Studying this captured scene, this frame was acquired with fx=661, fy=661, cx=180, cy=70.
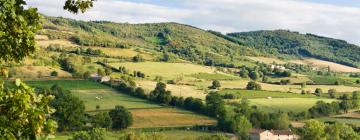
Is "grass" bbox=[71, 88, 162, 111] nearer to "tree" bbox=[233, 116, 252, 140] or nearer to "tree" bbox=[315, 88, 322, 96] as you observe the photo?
"tree" bbox=[233, 116, 252, 140]

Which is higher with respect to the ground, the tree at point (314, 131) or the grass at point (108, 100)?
the grass at point (108, 100)

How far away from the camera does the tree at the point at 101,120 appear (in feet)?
419

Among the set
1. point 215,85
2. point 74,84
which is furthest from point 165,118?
point 215,85

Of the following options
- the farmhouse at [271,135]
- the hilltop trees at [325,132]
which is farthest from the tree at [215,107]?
the hilltop trees at [325,132]

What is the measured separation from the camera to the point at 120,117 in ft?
423

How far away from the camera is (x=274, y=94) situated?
175250 mm

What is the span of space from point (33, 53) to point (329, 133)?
11744cm

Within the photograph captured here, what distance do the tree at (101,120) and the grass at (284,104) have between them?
41305mm

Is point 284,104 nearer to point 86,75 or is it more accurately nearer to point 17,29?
point 86,75

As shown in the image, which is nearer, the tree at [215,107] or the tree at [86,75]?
the tree at [215,107]

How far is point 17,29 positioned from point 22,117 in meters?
2.12

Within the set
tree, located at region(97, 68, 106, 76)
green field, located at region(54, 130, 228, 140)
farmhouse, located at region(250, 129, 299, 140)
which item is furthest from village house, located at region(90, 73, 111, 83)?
farmhouse, located at region(250, 129, 299, 140)

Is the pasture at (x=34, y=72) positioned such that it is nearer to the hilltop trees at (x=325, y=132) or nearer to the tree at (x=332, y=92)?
the hilltop trees at (x=325, y=132)

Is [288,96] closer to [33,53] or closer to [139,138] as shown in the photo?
[139,138]
